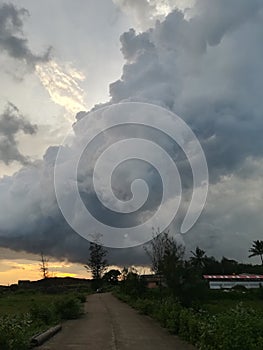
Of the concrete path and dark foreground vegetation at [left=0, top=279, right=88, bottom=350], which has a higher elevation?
dark foreground vegetation at [left=0, top=279, right=88, bottom=350]

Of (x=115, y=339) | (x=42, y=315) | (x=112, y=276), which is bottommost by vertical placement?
(x=115, y=339)

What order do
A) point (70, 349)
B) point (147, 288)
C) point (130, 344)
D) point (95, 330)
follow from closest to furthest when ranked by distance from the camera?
point (70, 349)
point (130, 344)
point (95, 330)
point (147, 288)

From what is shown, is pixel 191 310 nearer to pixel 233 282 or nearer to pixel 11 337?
pixel 11 337

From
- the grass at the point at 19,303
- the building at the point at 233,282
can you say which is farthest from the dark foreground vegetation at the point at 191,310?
the building at the point at 233,282

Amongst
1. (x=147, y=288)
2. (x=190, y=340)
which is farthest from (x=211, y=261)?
(x=190, y=340)

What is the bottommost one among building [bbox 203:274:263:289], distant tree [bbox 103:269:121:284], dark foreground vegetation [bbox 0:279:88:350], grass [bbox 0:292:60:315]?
dark foreground vegetation [bbox 0:279:88:350]

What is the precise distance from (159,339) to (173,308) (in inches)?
148

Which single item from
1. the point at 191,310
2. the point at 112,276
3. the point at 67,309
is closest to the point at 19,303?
the point at 67,309

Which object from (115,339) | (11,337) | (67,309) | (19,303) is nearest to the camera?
(11,337)

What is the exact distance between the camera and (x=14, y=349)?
1150 cm

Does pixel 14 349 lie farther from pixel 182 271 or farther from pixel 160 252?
pixel 160 252

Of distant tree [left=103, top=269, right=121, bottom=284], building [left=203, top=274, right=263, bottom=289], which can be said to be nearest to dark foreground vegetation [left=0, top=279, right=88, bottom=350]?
building [left=203, top=274, right=263, bottom=289]

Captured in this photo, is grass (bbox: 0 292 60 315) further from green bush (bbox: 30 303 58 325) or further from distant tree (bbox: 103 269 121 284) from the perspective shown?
distant tree (bbox: 103 269 121 284)

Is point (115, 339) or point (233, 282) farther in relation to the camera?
point (233, 282)
